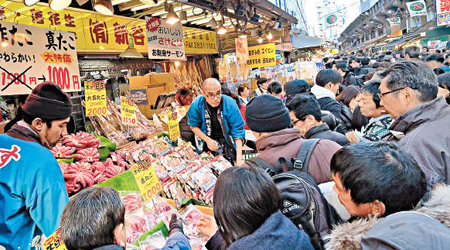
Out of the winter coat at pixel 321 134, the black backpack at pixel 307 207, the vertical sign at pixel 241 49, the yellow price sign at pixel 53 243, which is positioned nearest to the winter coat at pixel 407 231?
the black backpack at pixel 307 207

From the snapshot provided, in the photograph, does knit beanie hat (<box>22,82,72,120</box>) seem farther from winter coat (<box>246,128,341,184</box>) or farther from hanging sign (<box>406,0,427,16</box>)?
hanging sign (<box>406,0,427,16</box>)

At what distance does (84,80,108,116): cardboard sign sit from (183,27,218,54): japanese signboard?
3.75 m

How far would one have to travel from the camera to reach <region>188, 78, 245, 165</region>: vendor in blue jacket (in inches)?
167

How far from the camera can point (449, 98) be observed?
151 inches

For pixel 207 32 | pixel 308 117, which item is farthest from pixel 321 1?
pixel 308 117

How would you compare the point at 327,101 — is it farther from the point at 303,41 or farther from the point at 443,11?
the point at 443,11

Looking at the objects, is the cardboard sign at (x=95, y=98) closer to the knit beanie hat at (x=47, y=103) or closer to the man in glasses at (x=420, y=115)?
the knit beanie hat at (x=47, y=103)

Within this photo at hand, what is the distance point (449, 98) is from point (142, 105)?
20.0 feet

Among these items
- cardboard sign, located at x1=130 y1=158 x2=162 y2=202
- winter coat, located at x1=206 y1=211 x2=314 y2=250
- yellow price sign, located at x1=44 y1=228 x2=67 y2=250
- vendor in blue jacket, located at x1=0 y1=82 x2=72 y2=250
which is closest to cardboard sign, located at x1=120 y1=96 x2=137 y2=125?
cardboard sign, located at x1=130 y1=158 x2=162 y2=202

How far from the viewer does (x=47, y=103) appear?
2.29m

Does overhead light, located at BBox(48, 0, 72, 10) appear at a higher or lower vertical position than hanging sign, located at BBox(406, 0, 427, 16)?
lower

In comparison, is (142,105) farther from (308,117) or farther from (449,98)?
(449,98)

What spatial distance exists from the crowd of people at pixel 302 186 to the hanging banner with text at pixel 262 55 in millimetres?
6276

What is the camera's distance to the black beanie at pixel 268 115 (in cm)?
216
